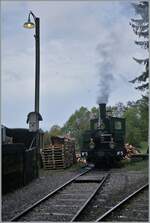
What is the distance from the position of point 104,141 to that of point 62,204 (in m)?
7.88

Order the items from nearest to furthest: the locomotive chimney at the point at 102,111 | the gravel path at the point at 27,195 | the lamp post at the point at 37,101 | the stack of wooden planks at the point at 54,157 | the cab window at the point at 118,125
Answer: the gravel path at the point at 27,195 → the lamp post at the point at 37,101 → the stack of wooden planks at the point at 54,157 → the locomotive chimney at the point at 102,111 → the cab window at the point at 118,125

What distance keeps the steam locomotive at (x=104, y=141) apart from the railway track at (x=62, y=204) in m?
4.28

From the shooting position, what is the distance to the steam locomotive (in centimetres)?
1421

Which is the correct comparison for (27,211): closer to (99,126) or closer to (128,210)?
(128,210)

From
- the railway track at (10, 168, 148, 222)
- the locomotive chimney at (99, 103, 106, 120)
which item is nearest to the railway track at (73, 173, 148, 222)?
the railway track at (10, 168, 148, 222)

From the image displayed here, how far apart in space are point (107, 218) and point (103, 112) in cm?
944

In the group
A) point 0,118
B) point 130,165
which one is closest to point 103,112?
point 130,165

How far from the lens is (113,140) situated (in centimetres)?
1448

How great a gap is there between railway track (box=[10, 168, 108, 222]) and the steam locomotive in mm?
4277

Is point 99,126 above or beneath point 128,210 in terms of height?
above

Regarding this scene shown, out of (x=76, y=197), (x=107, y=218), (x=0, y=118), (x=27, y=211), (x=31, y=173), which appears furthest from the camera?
(x=31, y=173)

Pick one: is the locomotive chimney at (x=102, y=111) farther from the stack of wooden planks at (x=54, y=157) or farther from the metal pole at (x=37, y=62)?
the metal pole at (x=37, y=62)

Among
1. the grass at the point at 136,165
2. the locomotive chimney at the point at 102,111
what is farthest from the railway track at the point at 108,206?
the locomotive chimney at the point at 102,111

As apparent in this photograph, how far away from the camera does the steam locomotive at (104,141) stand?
14.2 metres
